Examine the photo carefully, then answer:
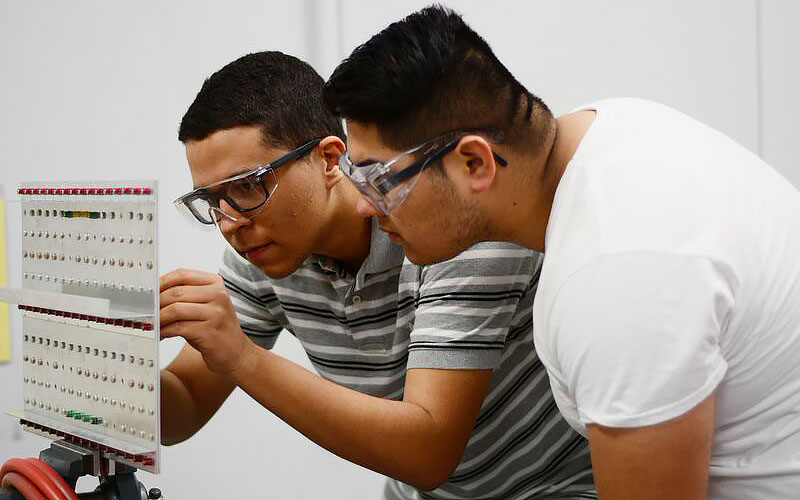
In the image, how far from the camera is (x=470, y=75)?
1.24 m

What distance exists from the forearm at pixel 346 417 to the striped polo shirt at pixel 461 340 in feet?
0.33

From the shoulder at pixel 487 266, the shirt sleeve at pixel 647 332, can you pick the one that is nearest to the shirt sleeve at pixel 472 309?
the shoulder at pixel 487 266

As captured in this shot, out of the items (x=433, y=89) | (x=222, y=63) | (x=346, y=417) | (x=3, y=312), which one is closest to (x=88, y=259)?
(x=346, y=417)

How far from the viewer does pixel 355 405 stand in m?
1.44

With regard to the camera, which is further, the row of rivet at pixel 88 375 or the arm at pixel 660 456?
the row of rivet at pixel 88 375

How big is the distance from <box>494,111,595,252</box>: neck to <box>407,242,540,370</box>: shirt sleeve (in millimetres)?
193

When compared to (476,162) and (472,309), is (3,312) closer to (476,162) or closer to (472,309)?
(472,309)

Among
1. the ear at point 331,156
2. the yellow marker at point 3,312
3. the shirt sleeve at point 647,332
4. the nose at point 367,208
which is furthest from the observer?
the yellow marker at point 3,312

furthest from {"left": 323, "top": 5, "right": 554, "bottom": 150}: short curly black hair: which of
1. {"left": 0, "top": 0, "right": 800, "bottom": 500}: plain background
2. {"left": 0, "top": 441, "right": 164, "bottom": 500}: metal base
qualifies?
{"left": 0, "top": 0, "right": 800, "bottom": 500}: plain background

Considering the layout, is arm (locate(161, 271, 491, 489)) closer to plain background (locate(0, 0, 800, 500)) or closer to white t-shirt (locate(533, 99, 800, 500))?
white t-shirt (locate(533, 99, 800, 500))

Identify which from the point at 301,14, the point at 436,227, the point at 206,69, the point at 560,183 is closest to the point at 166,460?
the point at 206,69

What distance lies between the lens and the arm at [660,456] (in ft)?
3.33

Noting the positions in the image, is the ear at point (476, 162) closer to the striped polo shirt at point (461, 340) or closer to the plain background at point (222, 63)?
the striped polo shirt at point (461, 340)

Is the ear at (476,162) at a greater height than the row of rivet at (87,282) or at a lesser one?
greater
